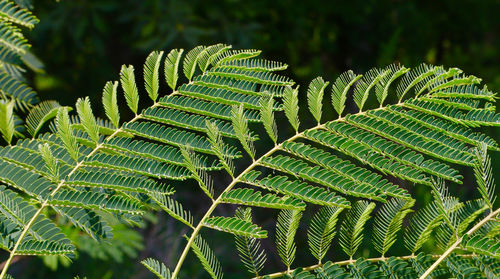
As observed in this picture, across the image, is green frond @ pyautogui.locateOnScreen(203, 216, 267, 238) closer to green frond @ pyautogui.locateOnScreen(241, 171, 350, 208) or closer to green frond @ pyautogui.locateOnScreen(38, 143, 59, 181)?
green frond @ pyautogui.locateOnScreen(241, 171, 350, 208)

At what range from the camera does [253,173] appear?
913 mm

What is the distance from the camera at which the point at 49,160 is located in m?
0.88

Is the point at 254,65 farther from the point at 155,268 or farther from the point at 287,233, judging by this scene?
the point at 155,268

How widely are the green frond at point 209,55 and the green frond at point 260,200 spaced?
32 cm

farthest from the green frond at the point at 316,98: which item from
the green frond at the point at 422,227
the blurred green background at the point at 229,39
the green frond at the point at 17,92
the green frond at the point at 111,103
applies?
the blurred green background at the point at 229,39

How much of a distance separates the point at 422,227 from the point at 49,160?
2.14ft

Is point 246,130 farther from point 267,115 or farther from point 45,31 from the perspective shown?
point 45,31

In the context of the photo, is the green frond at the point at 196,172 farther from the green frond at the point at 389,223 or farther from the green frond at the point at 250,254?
the green frond at the point at 389,223

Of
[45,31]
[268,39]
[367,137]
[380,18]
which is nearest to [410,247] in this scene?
Answer: [367,137]

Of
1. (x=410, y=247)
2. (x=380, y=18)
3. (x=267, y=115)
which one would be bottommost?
(x=410, y=247)

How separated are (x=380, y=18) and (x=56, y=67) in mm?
3355

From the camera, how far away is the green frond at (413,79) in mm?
974

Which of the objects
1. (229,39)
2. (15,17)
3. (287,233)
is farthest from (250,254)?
(229,39)

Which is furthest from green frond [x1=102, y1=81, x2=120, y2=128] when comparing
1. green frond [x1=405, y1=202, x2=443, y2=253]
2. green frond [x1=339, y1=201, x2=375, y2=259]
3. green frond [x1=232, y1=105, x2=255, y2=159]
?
green frond [x1=405, y1=202, x2=443, y2=253]
